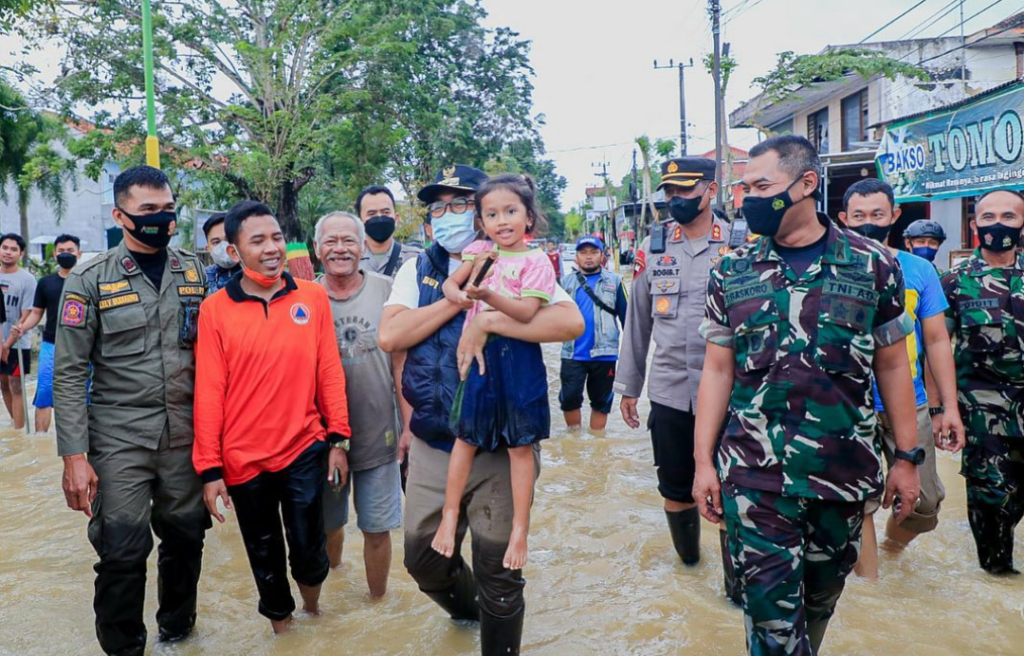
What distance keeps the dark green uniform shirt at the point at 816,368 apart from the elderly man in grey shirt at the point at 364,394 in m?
1.86

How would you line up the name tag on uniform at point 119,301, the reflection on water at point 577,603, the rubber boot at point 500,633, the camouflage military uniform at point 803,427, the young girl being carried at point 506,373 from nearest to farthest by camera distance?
the camouflage military uniform at point 803,427 < the young girl being carried at point 506,373 < the rubber boot at point 500,633 < the name tag on uniform at point 119,301 < the reflection on water at point 577,603

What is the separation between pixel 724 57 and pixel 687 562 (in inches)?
815

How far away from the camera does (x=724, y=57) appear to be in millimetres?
22891

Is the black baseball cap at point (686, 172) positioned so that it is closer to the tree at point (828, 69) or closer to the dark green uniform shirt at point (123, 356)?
the dark green uniform shirt at point (123, 356)

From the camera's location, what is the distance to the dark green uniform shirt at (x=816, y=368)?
2785 millimetres

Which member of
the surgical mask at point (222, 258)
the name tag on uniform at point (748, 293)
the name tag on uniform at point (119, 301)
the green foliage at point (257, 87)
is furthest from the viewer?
the green foliage at point (257, 87)

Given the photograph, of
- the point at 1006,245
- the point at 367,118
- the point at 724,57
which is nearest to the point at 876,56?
the point at 724,57

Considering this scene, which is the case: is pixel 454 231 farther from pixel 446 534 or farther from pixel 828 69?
pixel 828 69

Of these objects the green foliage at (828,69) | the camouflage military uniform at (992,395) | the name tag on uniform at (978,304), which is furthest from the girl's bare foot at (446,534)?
the green foliage at (828,69)

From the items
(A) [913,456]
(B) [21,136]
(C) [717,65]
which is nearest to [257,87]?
(B) [21,136]

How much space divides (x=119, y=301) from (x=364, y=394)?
1.20m

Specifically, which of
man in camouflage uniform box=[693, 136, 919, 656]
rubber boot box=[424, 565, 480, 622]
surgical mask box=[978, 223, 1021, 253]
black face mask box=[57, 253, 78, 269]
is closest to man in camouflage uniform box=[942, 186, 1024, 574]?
surgical mask box=[978, 223, 1021, 253]

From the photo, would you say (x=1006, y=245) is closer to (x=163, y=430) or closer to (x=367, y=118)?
(x=163, y=430)

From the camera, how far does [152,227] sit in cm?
362
